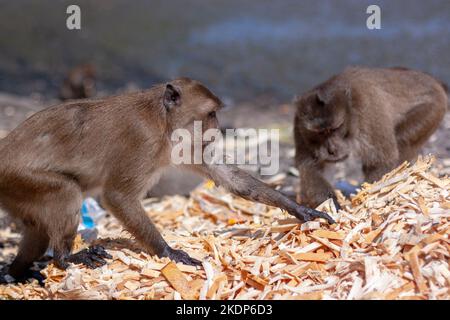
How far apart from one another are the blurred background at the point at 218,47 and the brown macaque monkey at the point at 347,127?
3520mm

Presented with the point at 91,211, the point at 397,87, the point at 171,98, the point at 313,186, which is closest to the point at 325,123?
the point at 313,186

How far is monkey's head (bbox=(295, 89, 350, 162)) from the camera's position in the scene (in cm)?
705

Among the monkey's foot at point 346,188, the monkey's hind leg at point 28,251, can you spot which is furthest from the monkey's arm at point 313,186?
the monkey's hind leg at point 28,251

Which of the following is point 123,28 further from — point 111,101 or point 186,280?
point 186,280

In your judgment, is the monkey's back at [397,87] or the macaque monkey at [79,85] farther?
the macaque monkey at [79,85]

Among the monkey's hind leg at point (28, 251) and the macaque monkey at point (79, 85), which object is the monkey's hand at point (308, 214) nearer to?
the monkey's hind leg at point (28, 251)

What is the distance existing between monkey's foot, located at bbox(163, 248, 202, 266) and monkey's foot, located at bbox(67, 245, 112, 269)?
0.54 m

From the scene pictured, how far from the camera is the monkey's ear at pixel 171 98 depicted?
5758 mm

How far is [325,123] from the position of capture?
706 cm

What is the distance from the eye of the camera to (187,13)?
1497cm

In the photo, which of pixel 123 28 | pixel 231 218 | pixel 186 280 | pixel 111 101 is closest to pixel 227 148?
pixel 231 218

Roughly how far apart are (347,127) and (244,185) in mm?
1719

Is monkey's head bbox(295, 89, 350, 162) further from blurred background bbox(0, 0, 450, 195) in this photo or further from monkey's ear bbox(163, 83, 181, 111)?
blurred background bbox(0, 0, 450, 195)

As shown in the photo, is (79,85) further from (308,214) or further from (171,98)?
(308,214)
